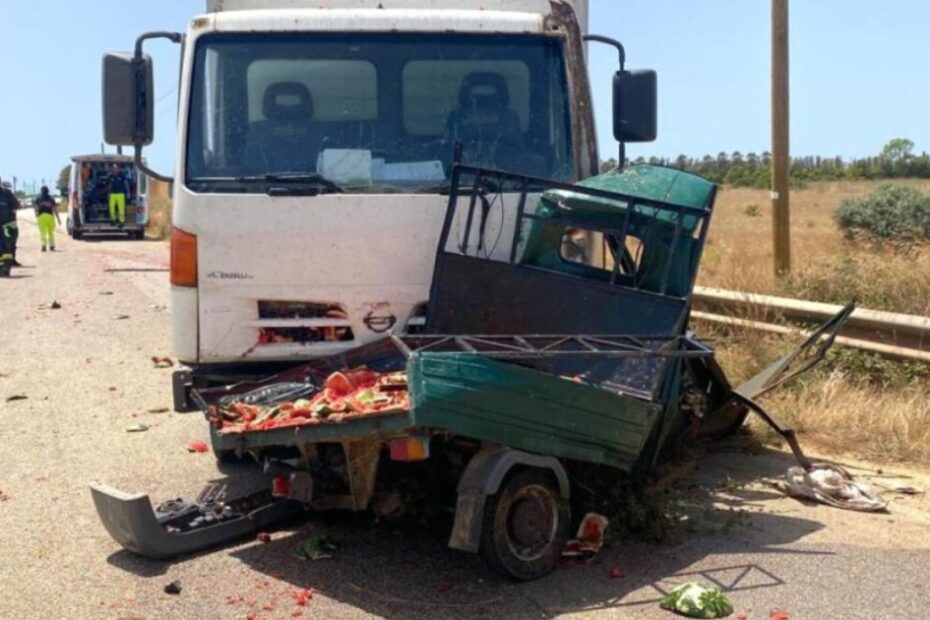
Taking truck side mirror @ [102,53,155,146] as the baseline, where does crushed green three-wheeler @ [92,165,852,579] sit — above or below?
below

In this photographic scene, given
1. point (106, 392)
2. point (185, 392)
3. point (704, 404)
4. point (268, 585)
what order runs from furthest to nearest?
point (106, 392) → point (704, 404) → point (185, 392) → point (268, 585)

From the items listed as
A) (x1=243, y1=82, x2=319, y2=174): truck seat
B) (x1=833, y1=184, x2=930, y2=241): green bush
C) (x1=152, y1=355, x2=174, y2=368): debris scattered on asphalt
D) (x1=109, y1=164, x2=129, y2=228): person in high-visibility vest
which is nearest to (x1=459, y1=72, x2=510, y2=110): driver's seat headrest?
(x1=243, y1=82, x2=319, y2=174): truck seat

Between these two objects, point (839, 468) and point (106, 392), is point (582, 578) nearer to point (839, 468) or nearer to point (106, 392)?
Answer: point (839, 468)

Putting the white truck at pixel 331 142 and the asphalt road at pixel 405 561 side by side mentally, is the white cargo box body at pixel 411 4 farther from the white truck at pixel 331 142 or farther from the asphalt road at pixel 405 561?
the asphalt road at pixel 405 561

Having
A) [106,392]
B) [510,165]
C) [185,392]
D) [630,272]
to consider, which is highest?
[510,165]

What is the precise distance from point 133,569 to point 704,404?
3.37 metres

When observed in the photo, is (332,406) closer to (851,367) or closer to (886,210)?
(851,367)

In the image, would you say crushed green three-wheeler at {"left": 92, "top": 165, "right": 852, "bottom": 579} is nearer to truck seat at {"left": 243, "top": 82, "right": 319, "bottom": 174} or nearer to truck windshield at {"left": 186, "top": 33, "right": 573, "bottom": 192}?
truck windshield at {"left": 186, "top": 33, "right": 573, "bottom": 192}

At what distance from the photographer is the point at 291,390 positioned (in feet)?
19.4

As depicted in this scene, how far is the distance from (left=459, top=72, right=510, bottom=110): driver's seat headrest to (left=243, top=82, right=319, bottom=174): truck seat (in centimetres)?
88

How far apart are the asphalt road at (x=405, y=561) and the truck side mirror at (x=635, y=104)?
2.12 metres

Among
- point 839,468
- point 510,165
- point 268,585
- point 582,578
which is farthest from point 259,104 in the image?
point 839,468

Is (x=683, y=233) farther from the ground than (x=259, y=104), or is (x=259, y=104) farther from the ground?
(x=259, y=104)

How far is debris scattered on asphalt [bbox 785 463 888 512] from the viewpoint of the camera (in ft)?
20.5
